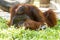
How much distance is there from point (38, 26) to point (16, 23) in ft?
1.18

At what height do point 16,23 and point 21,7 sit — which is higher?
point 21,7

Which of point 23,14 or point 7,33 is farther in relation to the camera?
point 23,14

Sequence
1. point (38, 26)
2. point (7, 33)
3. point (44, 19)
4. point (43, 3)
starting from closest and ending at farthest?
point (7, 33)
point (38, 26)
point (44, 19)
point (43, 3)

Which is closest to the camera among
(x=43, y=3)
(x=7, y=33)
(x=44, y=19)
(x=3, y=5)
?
(x=7, y=33)

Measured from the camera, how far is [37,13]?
3.78m

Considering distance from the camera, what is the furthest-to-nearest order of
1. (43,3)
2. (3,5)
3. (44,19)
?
(43,3) → (3,5) → (44,19)

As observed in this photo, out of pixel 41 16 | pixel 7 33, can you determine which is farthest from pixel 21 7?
pixel 7 33

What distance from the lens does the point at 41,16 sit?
3803 millimetres

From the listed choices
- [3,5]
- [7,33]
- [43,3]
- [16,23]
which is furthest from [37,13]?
[43,3]

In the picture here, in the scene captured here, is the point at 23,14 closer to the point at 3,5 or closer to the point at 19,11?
the point at 19,11

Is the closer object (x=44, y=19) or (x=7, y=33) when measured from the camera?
A: (x=7, y=33)

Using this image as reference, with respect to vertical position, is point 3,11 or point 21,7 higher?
point 21,7

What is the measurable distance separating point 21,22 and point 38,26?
27 cm

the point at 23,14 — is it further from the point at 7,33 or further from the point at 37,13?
the point at 7,33
